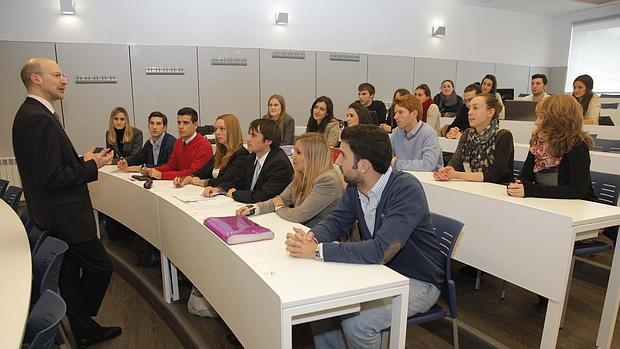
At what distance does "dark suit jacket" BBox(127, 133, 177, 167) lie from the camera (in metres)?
4.05

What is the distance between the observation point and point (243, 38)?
6824 mm

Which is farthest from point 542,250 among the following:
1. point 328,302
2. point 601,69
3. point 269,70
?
point 601,69

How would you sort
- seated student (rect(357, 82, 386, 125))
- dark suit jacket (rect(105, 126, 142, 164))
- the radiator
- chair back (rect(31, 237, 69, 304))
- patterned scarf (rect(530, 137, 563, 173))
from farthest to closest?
seated student (rect(357, 82, 386, 125)), the radiator, dark suit jacket (rect(105, 126, 142, 164)), patterned scarf (rect(530, 137, 563, 173)), chair back (rect(31, 237, 69, 304))

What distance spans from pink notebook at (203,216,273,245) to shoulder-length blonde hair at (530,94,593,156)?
170 cm

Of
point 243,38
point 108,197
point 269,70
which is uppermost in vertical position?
point 243,38

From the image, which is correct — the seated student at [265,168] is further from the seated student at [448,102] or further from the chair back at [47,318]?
the seated student at [448,102]

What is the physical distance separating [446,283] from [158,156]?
3048mm

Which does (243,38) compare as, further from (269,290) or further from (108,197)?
(269,290)

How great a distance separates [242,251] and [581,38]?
10479 millimetres

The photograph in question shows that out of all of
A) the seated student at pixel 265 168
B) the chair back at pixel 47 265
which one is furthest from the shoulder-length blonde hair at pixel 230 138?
the chair back at pixel 47 265

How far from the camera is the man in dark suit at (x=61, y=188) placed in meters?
2.22

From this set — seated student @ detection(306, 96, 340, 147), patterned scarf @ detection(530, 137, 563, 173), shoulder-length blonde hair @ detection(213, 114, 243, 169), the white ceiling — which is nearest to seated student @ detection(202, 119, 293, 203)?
shoulder-length blonde hair @ detection(213, 114, 243, 169)

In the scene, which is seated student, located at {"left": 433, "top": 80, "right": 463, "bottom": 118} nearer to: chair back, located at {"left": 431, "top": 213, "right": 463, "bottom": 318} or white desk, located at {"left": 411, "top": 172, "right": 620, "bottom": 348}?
white desk, located at {"left": 411, "top": 172, "right": 620, "bottom": 348}

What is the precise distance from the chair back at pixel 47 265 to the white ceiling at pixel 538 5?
27.7 ft
